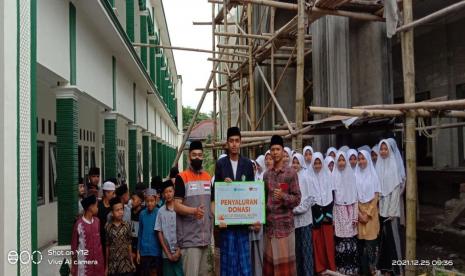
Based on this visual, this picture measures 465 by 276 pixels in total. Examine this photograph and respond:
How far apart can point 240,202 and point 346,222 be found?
2.03 metres

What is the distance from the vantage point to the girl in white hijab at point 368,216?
577cm

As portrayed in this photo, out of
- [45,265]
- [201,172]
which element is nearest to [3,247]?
[201,172]

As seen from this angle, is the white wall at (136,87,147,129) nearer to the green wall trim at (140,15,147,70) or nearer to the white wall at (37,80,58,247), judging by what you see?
the green wall trim at (140,15,147,70)

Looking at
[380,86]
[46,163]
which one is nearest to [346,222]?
[380,86]

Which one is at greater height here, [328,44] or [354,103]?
[328,44]

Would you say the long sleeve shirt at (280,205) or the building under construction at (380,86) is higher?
the building under construction at (380,86)

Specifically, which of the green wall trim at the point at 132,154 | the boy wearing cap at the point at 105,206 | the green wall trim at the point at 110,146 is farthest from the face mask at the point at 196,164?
the green wall trim at the point at 132,154

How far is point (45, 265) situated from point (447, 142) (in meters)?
8.88

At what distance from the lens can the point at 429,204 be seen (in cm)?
1115

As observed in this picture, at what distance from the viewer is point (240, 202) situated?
4383 mm

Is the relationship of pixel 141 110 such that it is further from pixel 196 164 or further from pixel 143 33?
pixel 196 164

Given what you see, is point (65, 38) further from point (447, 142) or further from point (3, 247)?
point (447, 142)

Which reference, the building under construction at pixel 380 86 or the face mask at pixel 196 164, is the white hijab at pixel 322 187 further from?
the face mask at pixel 196 164

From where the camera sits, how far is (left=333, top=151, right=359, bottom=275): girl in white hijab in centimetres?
579
